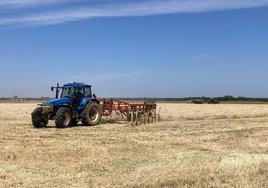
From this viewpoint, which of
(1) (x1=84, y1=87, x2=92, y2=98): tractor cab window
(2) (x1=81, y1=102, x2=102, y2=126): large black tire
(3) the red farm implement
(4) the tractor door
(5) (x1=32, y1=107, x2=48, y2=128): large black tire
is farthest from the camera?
(3) the red farm implement

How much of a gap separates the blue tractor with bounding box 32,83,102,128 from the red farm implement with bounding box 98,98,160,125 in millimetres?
1310

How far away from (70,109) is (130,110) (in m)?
5.24

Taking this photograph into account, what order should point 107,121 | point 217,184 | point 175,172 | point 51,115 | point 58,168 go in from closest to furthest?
1. point 217,184
2. point 175,172
3. point 58,168
4. point 51,115
5. point 107,121

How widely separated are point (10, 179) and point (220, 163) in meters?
5.44

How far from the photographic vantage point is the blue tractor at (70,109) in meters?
27.2

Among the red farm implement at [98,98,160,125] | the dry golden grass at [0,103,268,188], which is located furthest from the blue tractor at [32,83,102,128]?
the dry golden grass at [0,103,268,188]

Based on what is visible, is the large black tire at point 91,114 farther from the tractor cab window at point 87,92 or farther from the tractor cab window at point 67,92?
the tractor cab window at point 67,92

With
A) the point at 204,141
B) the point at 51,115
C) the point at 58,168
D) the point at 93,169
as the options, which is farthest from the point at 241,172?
the point at 51,115

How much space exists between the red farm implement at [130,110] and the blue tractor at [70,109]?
1.31 metres

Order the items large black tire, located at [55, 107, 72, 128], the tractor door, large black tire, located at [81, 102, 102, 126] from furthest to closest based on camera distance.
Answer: large black tire, located at [81, 102, 102, 126] < the tractor door < large black tire, located at [55, 107, 72, 128]

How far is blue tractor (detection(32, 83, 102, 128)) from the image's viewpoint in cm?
2716

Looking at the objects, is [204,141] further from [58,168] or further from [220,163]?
[58,168]

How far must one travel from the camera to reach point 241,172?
1198cm

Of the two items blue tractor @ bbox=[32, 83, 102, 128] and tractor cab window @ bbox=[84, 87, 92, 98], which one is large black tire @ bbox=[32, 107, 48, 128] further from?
tractor cab window @ bbox=[84, 87, 92, 98]
